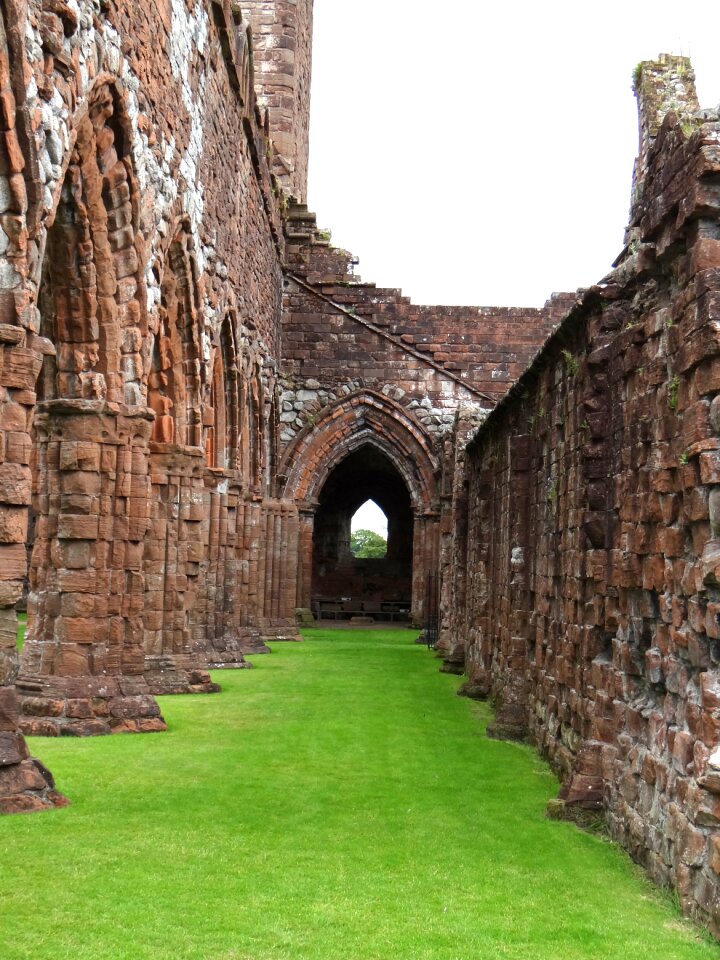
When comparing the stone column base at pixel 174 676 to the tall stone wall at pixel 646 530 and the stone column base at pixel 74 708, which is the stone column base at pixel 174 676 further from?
the tall stone wall at pixel 646 530

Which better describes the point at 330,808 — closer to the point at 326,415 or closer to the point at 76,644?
the point at 76,644

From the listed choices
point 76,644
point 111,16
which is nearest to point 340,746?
point 76,644

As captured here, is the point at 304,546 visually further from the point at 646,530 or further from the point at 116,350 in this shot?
the point at 646,530

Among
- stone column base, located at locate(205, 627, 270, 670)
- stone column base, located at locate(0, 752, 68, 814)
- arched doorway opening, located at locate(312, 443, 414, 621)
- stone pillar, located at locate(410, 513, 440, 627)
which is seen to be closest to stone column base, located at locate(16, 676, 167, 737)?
stone column base, located at locate(0, 752, 68, 814)

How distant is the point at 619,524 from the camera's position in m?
6.14

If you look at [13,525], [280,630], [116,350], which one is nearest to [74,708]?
[116,350]

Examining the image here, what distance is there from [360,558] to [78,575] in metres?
21.9

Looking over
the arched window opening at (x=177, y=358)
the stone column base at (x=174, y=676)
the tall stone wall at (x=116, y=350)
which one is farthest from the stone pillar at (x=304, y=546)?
the stone column base at (x=174, y=676)

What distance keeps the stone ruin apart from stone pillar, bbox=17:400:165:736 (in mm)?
21

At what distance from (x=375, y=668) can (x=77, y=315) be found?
308 inches

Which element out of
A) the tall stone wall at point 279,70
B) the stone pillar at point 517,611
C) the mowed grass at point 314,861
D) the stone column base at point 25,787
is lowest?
the mowed grass at point 314,861

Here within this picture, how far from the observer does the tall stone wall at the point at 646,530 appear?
4.46m

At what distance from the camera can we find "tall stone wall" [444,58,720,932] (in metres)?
4.46

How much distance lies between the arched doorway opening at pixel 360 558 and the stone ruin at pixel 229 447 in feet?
36.4
